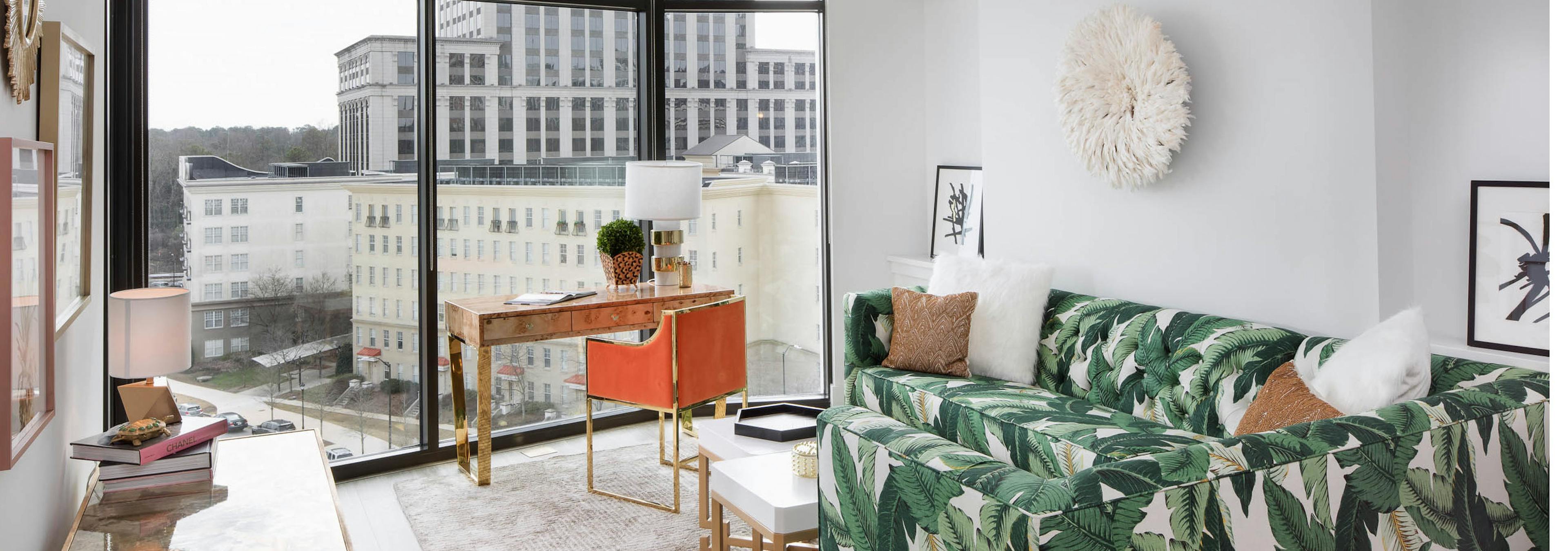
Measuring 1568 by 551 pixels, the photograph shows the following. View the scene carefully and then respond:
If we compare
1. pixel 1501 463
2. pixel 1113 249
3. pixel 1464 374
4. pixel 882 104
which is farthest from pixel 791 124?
pixel 1501 463

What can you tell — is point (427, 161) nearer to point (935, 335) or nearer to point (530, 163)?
point (530, 163)

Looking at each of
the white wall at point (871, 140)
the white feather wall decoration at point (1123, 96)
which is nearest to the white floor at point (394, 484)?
the white wall at point (871, 140)

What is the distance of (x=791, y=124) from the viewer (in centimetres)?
532

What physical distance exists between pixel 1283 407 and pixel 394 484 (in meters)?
3.32

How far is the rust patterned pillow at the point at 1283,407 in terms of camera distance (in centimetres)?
242

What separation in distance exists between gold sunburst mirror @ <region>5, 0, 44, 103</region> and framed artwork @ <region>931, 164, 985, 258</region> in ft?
11.7

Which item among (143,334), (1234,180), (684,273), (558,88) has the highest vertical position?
(558,88)

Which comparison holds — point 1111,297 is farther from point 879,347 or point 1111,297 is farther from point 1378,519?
point 1378,519

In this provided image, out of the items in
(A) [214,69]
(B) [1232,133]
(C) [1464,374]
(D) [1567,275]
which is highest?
(A) [214,69]

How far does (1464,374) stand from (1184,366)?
79cm

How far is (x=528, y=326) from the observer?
4.14m

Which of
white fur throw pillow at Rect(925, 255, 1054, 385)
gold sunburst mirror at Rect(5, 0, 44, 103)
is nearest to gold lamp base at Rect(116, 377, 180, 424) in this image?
gold sunburst mirror at Rect(5, 0, 44, 103)

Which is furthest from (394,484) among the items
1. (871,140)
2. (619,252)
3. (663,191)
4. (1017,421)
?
(871,140)

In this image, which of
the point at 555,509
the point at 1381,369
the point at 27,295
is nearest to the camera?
the point at 27,295
